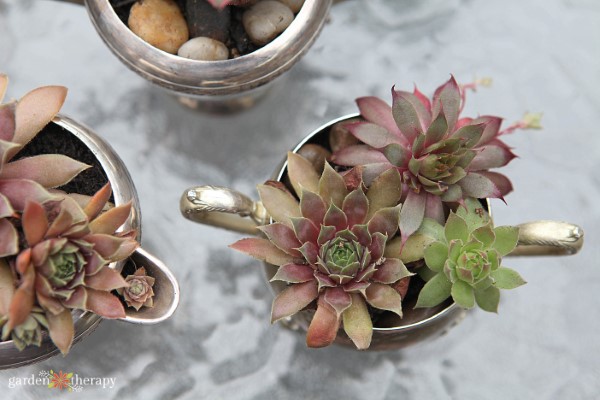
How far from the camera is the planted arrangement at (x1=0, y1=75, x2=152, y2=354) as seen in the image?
24.6 inches

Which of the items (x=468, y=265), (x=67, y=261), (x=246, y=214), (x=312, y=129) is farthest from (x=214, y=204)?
(x=312, y=129)

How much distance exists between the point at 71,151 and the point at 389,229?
1.24ft

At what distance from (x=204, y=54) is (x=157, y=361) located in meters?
0.45

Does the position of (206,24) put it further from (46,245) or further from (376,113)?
(46,245)

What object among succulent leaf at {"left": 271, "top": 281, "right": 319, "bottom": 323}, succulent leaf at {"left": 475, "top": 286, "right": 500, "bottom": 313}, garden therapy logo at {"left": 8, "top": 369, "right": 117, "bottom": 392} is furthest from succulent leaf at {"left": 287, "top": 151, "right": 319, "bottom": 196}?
garden therapy logo at {"left": 8, "top": 369, "right": 117, "bottom": 392}

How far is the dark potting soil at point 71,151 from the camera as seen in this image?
782 mm

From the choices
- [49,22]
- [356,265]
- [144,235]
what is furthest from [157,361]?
[49,22]

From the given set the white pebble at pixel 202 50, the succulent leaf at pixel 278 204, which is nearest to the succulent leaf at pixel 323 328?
the succulent leaf at pixel 278 204

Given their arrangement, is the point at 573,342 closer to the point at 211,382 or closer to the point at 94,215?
the point at 211,382

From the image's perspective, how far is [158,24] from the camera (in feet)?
2.69

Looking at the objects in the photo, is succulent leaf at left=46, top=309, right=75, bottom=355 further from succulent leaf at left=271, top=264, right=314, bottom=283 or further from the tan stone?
the tan stone

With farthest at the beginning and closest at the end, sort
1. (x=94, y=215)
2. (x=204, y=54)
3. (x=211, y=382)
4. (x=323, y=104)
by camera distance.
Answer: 1. (x=323, y=104)
2. (x=211, y=382)
3. (x=204, y=54)
4. (x=94, y=215)

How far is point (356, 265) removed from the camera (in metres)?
0.69

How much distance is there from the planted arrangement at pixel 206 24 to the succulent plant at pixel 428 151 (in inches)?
6.2
